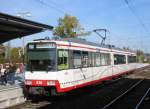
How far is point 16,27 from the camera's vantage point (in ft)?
53.2

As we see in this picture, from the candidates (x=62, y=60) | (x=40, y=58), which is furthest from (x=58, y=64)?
(x=40, y=58)

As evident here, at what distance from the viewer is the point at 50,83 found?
16.3 metres

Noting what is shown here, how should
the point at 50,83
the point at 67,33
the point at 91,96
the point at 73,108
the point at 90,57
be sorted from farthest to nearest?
the point at 67,33 < the point at 90,57 < the point at 91,96 < the point at 50,83 < the point at 73,108

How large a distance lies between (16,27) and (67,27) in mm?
37363

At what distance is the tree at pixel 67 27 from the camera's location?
52794 mm

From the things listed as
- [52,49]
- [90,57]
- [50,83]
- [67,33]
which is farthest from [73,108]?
[67,33]

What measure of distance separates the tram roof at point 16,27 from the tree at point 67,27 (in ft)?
111

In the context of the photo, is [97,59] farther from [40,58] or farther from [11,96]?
[11,96]

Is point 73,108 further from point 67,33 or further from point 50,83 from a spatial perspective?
point 67,33

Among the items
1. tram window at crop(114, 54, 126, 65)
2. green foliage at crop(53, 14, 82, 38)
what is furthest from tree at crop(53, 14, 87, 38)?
tram window at crop(114, 54, 126, 65)

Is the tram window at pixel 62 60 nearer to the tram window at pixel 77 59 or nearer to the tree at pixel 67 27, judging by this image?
the tram window at pixel 77 59

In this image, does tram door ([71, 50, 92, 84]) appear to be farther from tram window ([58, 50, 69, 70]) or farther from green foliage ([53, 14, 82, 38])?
green foliage ([53, 14, 82, 38])

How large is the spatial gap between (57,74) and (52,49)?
122 cm

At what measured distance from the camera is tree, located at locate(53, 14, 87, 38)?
5279 cm
